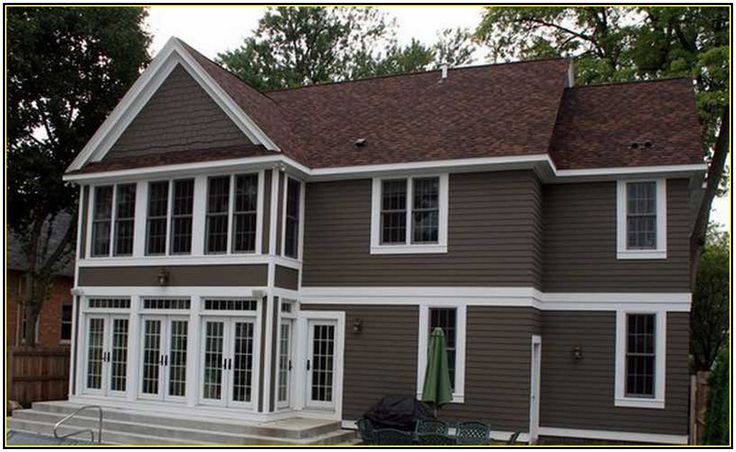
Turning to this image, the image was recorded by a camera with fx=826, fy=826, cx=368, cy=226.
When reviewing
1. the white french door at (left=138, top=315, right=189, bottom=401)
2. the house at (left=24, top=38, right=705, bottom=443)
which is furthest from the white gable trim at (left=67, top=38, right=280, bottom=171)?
the white french door at (left=138, top=315, right=189, bottom=401)

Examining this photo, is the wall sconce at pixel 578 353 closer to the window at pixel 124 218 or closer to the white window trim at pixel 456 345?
the white window trim at pixel 456 345

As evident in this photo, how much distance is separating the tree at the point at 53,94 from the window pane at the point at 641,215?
46.4 feet

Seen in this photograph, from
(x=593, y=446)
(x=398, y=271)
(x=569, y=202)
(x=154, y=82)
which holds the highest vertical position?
(x=154, y=82)

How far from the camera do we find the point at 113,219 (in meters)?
17.5

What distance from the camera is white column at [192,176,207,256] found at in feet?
54.0

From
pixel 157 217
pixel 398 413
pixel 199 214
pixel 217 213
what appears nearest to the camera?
pixel 398 413

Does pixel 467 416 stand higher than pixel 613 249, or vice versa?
pixel 613 249

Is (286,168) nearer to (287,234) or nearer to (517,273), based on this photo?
(287,234)

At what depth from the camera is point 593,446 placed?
15.1 m

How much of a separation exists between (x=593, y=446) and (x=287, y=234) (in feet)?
23.2

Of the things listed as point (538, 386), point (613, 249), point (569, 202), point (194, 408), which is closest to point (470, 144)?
point (569, 202)

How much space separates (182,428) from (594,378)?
784cm

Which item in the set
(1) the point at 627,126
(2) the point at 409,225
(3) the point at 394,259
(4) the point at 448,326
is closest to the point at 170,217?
(3) the point at 394,259

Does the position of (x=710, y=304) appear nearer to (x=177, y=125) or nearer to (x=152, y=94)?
(x=177, y=125)
